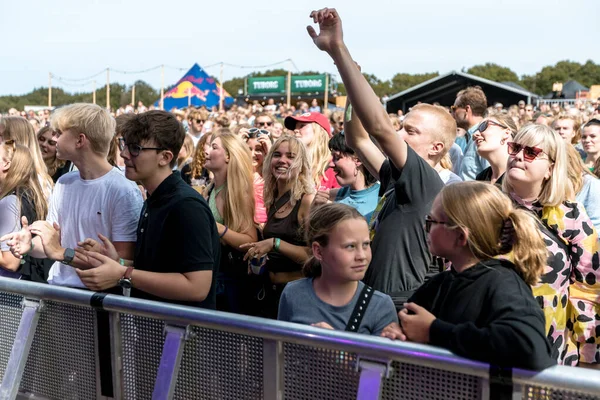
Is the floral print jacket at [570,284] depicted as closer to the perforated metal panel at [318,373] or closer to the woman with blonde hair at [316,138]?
the perforated metal panel at [318,373]

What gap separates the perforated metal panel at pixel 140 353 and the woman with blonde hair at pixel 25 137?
239 cm

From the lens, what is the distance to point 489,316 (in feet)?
7.22

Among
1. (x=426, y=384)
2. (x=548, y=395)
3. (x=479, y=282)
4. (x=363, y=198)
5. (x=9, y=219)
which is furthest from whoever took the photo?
(x=363, y=198)

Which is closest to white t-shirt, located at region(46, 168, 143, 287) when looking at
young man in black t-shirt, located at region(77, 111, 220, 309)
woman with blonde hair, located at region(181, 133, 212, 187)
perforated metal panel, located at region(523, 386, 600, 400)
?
young man in black t-shirt, located at region(77, 111, 220, 309)

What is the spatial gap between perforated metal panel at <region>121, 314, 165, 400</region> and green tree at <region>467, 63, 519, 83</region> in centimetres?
9822

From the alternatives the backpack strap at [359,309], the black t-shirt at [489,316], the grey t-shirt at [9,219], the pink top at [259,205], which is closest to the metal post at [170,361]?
the backpack strap at [359,309]

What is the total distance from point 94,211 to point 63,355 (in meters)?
0.78

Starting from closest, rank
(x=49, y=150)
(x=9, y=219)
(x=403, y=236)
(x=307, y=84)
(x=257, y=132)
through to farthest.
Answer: (x=403, y=236), (x=9, y=219), (x=49, y=150), (x=257, y=132), (x=307, y=84)

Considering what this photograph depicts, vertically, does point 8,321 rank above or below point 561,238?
below

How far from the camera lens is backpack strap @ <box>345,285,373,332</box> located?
2.74m

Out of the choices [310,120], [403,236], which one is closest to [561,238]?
[403,236]

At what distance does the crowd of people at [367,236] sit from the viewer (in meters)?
2.35

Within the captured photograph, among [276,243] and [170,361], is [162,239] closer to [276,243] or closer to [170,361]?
[170,361]

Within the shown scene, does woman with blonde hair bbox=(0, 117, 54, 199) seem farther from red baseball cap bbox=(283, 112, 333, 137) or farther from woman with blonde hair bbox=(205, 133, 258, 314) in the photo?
red baseball cap bbox=(283, 112, 333, 137)
